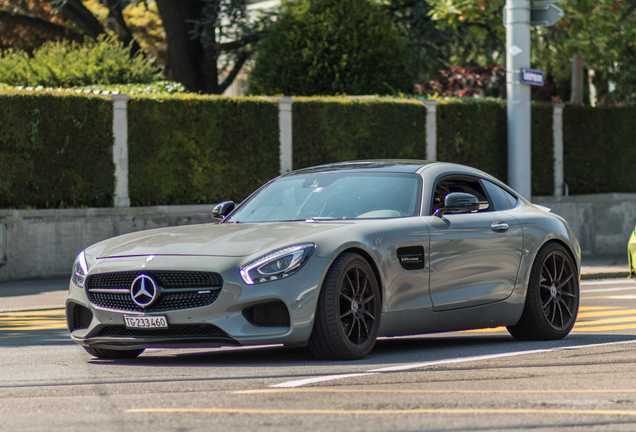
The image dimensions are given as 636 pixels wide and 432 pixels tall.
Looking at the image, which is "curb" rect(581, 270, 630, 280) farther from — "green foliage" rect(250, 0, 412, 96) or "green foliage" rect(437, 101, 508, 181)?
"green foliage" rect(250, 0, 412, 96)

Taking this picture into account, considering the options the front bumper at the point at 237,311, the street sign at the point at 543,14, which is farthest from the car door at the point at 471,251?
the street sign at the point at 543,14

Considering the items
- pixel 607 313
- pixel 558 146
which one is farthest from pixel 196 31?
pixel 607 313

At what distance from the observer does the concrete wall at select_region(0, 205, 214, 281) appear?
671 inches

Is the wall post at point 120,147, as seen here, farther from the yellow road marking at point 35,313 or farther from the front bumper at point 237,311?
the front bumper at point 237,311

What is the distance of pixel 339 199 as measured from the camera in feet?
28.0

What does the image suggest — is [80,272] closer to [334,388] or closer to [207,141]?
[334,388]

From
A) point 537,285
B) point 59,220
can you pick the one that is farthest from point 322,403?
point 59,220

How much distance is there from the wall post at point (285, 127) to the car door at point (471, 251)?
34.7 ft

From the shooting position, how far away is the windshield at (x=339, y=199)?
8422 mm

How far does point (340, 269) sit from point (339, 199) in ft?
3.93

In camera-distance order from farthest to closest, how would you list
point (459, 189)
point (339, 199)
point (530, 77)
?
1. point (530, 77)
2. point (459, 189)
3. point (339, 199)

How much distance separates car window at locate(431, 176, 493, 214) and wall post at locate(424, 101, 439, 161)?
12168mm

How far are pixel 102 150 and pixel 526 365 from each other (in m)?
11.6

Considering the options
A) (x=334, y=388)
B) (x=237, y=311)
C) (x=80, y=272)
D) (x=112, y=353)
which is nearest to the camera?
(x=334, y=388)
